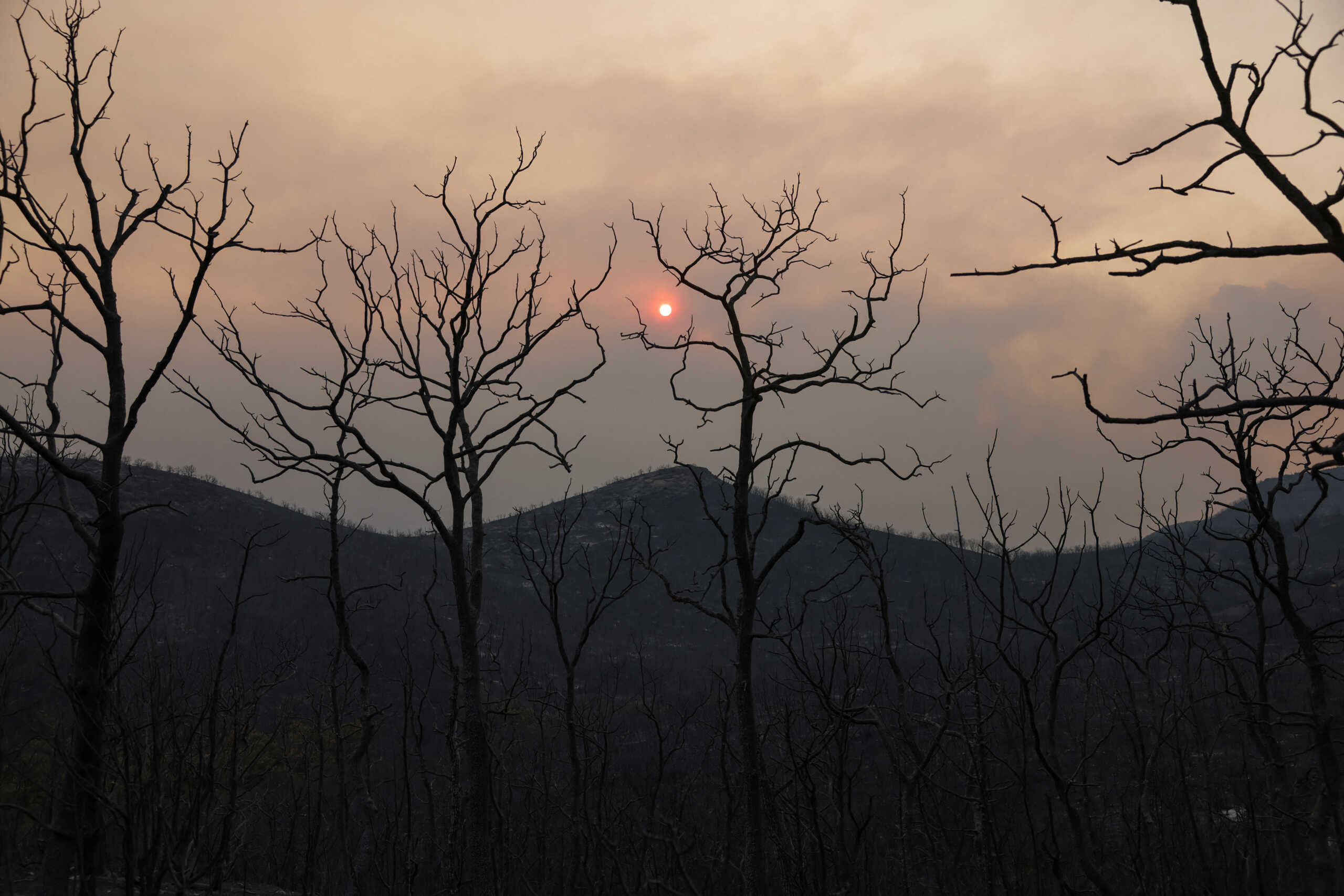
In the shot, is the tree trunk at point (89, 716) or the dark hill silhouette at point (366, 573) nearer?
the tree trunk at point (89, 716)

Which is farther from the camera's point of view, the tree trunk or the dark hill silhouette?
the dark hill silhouette

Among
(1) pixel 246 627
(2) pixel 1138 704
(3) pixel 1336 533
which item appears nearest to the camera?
(2) pixel 1138 704

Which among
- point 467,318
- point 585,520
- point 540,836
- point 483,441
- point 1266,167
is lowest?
point 540,836

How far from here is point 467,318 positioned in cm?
867

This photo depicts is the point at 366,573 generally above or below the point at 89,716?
above

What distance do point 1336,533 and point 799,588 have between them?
184 feet

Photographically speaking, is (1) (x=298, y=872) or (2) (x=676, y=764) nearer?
(1) (x=298, y=872)

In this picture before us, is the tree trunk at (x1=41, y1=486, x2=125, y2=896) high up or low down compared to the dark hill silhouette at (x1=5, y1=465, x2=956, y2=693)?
down

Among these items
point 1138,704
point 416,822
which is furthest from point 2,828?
point 1138,704

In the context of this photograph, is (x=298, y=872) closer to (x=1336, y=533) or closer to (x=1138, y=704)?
(x=1138, y=704)

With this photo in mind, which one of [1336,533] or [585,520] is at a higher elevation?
[585,520]

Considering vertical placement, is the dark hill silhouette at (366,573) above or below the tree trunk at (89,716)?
above

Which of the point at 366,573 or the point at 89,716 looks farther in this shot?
the point at 366,573

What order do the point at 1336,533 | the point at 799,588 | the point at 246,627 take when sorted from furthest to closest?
the point at 799,588
the point at 1336,533
the point at 246,627
